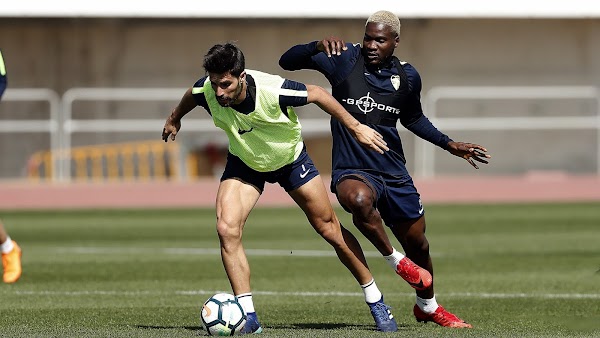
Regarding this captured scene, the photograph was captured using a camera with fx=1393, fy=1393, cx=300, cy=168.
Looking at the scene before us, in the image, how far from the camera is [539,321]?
10398 millimetres

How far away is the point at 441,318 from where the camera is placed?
1029cm

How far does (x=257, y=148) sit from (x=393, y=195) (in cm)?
121

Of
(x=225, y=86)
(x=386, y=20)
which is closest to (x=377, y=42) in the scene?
(x=386, y=20)

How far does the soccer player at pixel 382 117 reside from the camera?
34.0 feet

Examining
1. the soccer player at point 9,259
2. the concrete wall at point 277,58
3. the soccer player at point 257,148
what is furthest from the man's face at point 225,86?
the concrete wall at point 277,58


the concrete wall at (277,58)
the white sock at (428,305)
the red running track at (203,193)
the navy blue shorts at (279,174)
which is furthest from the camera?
the concrete wall at (277,58)

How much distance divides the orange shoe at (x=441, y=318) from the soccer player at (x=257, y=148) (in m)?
0.56

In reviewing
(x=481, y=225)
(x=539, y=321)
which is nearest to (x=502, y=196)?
(x=481, y=225)

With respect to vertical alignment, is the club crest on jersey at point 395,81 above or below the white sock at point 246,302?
above

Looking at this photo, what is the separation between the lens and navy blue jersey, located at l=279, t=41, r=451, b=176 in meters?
10.4

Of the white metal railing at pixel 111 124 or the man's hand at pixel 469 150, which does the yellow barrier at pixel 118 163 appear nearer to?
the white metal railing at pixel 111 124

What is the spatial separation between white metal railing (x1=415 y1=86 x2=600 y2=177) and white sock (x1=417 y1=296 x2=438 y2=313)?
16.0 meters

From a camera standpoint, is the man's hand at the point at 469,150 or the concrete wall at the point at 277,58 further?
the concrete wall at the point at 277,58

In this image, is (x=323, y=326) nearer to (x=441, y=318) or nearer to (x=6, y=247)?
(x=441, y=318)
